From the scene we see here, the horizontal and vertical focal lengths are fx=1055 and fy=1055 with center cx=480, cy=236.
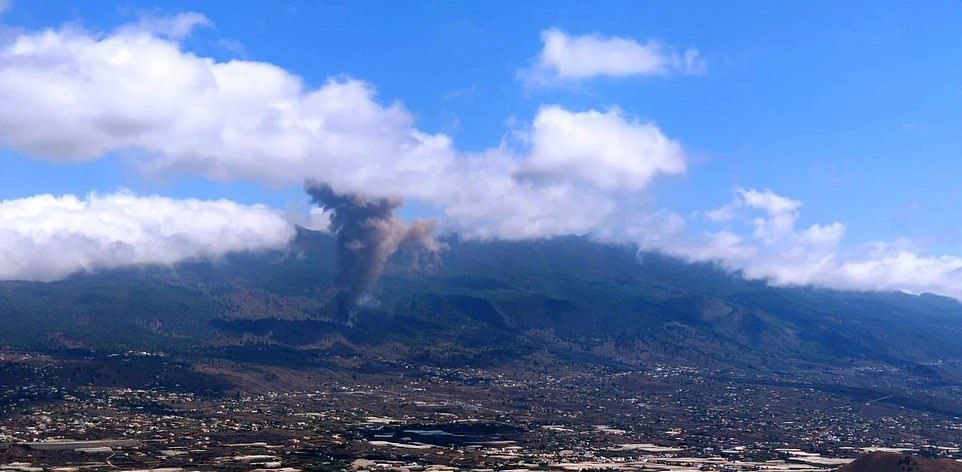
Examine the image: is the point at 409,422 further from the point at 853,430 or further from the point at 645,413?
the point at 853,430

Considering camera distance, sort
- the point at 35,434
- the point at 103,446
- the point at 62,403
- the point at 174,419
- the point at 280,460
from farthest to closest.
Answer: the point at 62,403 → the point at 174,419 → the point at 35,434 → the point at 103,446 → the point at 280,460

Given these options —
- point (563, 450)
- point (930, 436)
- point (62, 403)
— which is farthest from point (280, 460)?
point (930, 436)

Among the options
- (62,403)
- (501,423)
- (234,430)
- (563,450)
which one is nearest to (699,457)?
(563,450)

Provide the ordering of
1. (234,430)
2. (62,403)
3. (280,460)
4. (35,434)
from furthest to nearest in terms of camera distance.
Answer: (62,403) < (234,430) < (35,434) < (280,460)

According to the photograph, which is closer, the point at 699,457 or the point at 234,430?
the point at 699,457

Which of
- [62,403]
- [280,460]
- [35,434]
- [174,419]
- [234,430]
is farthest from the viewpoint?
[62,403]

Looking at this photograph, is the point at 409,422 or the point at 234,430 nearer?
the point at 234,430

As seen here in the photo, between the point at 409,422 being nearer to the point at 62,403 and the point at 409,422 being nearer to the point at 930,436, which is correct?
the point at 62,403

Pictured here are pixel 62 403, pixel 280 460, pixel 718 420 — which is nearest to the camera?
pixel 280 460
